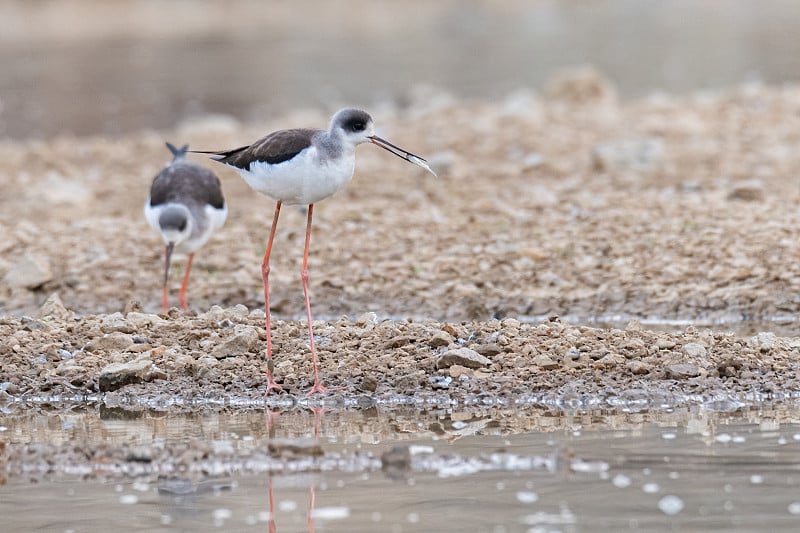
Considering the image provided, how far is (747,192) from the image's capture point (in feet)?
37.6

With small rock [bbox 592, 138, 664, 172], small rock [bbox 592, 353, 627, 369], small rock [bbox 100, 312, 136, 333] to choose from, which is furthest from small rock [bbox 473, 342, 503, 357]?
small rock [bbox 592, 138, 664, 172]

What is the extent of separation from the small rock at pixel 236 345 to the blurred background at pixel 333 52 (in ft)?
45.1

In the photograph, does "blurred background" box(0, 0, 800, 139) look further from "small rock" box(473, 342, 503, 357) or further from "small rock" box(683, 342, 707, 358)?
"small rock" box(683, 342, 707, 358)

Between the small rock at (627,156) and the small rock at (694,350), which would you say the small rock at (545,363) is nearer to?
the small rock at (694,350)

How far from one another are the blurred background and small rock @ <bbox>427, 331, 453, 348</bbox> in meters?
14.2

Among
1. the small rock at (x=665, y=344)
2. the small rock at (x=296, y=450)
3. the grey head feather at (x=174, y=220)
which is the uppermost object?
the grey head feather at (x=174, y=220)

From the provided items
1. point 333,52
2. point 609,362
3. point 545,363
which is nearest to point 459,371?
point 545,363

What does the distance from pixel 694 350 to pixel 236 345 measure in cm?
257

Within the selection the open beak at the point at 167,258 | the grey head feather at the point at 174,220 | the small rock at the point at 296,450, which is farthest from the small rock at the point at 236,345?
the grey head feather at the point at 174,220

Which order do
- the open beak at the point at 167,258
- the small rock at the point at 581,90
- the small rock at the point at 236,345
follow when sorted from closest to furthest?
the small rock at the point at 236,345 → the open beak at the point at 167,258 → the small rock at the point at 581,90

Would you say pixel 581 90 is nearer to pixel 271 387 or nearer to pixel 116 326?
pixel 116 326

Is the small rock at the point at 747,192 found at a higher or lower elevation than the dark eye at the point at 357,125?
higher

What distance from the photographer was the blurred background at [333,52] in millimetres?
23906

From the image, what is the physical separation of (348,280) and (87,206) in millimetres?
3697
